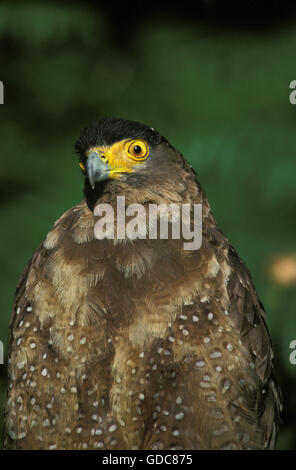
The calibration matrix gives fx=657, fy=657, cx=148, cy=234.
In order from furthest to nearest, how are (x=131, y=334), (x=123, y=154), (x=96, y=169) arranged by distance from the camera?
1. (x=123, y=154)
2. (x=96, y=169)
3. (x=131, y=334)

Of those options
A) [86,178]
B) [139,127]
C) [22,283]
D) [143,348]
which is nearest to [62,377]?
[143,348]

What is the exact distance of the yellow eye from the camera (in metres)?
2.92

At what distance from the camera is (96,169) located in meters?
2.79

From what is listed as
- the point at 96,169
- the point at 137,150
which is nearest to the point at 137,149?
the point at 137,150

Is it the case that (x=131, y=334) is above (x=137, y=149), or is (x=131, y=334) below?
below

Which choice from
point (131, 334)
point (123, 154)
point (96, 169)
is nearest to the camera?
point (131, 334)

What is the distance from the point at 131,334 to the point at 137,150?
0.82 metres

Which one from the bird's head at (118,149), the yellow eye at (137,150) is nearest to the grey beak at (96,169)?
the bird's head at (118,149)

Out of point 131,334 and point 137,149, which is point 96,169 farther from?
point 131,334

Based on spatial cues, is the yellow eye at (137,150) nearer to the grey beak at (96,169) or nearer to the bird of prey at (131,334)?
the bird of prey at (131,334)

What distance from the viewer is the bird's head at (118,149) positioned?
286 cm

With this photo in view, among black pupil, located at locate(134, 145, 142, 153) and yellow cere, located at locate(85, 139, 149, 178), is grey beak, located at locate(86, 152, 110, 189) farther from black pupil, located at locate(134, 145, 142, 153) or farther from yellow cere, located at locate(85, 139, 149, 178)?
black pupil, located at locate(134, 145, 142, 153)

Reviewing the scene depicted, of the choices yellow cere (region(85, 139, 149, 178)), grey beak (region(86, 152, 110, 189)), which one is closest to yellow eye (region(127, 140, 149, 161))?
yellow cere (region(85, 139, 149, 178))

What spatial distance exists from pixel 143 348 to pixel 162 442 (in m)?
0.39
